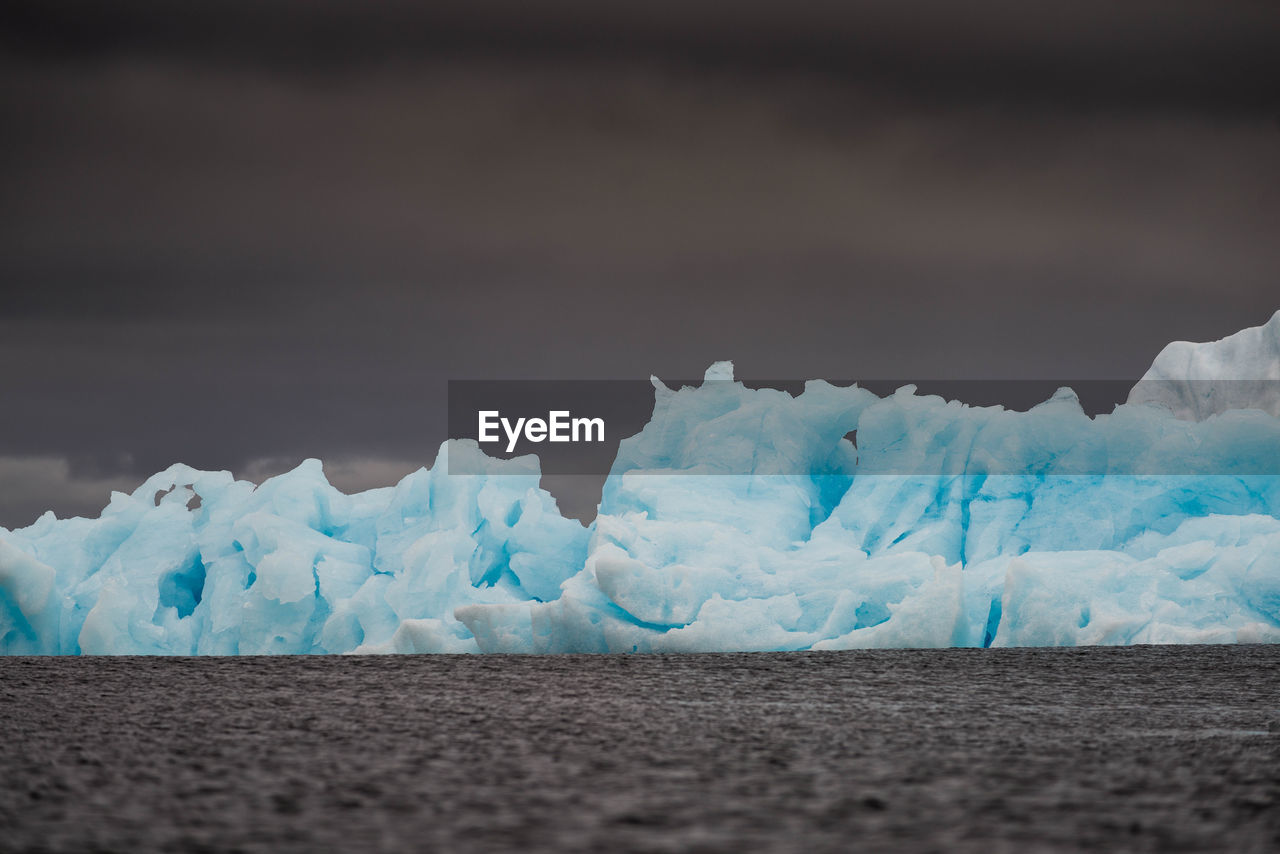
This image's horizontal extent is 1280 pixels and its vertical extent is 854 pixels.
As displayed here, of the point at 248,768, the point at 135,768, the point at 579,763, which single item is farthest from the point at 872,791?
the point at 135,768

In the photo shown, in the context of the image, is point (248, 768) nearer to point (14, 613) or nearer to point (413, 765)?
point (413, 765)

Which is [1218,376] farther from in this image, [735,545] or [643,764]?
[643,764]

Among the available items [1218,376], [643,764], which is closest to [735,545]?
[1218,376]

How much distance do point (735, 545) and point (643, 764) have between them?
6.15m

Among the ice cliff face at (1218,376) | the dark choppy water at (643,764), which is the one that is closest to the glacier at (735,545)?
the ice cliff face at (1218,376)

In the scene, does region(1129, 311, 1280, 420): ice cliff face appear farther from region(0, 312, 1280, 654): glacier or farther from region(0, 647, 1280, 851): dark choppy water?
region(0, 647, 1280, 851): dark choppy water

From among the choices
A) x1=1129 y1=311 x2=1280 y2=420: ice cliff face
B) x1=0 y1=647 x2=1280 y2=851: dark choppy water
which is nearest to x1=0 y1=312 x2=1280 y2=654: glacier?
x1=1129 y1=311 x2=1280 y2=420: ice cliff face

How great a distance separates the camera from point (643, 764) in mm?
2615

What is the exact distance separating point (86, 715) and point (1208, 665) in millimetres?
5343

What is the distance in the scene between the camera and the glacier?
812cm

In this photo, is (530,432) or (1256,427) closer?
(1256,427)

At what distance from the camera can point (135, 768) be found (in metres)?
2.62

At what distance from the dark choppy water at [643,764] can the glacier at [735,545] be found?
109 inches

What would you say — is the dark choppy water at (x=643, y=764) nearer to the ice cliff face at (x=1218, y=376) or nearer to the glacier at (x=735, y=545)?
the glacier at (x=735, y=545)
